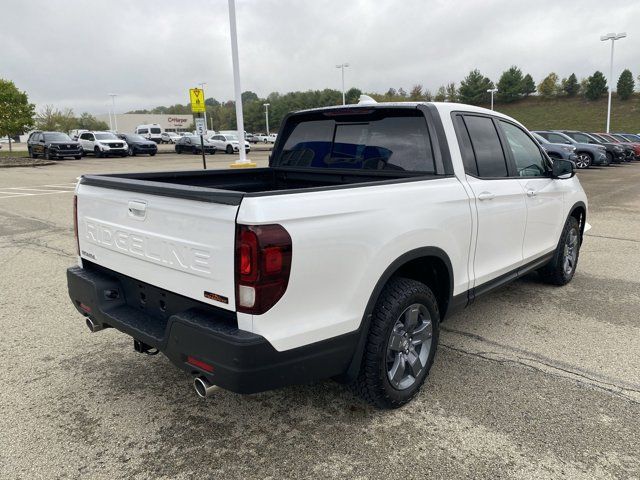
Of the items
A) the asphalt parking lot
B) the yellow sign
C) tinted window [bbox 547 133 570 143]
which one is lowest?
the asphalt parking lot

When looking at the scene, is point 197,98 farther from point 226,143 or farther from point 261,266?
point 226,143

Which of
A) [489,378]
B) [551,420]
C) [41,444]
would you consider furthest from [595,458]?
[41,444]

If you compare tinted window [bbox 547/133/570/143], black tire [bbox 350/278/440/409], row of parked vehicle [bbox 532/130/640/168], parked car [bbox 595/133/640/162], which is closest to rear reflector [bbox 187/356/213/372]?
black tire [bbox 350/278/440/409]

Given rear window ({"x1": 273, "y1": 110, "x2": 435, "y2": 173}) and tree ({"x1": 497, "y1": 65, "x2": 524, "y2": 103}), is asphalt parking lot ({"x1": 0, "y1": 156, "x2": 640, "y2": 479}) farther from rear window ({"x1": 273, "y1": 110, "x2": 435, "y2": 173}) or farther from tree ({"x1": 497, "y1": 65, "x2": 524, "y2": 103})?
tree ({"x1": 497, "y1": 65, "x2": 524, "y2": 103})

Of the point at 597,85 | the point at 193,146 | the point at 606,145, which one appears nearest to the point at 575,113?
the point at 597,85

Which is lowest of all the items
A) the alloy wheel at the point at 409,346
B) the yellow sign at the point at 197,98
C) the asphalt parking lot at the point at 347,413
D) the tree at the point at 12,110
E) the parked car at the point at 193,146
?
the asphalt parking lot at the point at 347,413

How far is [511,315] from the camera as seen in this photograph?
4.59 m

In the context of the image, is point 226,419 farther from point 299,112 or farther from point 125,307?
point 299,112

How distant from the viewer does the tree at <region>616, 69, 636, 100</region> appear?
2970 inches

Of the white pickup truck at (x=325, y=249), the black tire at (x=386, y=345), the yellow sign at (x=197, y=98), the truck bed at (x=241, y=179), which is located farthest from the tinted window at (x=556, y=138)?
the black tire at (x=386, y=345)

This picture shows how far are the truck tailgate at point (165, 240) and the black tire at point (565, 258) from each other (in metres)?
3.97

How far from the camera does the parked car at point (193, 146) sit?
37562 mm

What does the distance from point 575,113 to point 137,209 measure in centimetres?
8680

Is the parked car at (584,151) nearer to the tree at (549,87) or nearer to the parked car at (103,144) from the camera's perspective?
the parked car at (103,144)
